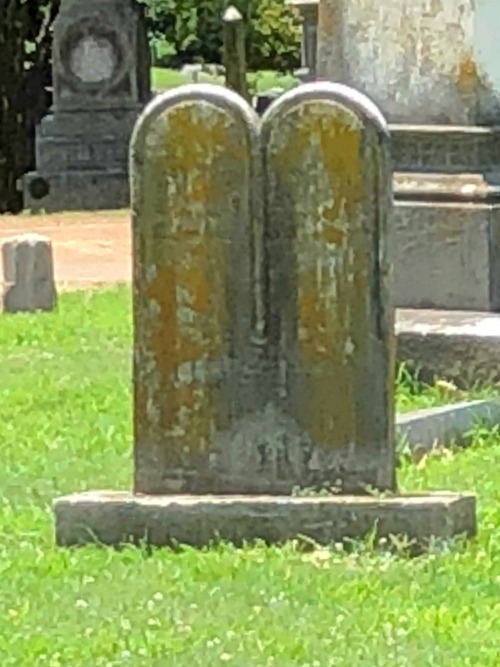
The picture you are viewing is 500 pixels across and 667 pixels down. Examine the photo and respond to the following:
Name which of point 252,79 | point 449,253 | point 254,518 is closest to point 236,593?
point 254,518

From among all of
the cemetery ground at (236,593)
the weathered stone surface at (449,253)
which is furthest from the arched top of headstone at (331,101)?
the weathered stone surface at (449,253)

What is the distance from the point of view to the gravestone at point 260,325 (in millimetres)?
6191

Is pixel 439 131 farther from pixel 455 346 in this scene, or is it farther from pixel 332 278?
pixel 332 278

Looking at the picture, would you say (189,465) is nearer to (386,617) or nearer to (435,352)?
(386,617)

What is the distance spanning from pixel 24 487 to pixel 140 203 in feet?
4.52

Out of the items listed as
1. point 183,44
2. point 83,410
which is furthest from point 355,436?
point 183,44

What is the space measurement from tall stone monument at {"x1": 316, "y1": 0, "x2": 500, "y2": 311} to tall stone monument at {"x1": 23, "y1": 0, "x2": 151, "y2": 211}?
15271 mm

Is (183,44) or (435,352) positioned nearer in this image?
(435,352)

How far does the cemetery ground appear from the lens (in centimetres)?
514

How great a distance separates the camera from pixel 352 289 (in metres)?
6.20

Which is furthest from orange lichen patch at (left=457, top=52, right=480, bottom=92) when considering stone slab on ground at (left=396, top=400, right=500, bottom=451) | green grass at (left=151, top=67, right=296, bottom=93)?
green grass at (left=151, top=67, right=296, bottom=93)

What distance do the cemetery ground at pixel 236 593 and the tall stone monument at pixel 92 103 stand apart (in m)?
16.3

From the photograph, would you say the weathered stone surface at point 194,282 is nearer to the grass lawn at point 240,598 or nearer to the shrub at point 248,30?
the grass lawn at point 240,598

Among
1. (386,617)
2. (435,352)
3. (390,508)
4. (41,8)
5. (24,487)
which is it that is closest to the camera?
(386,617)
